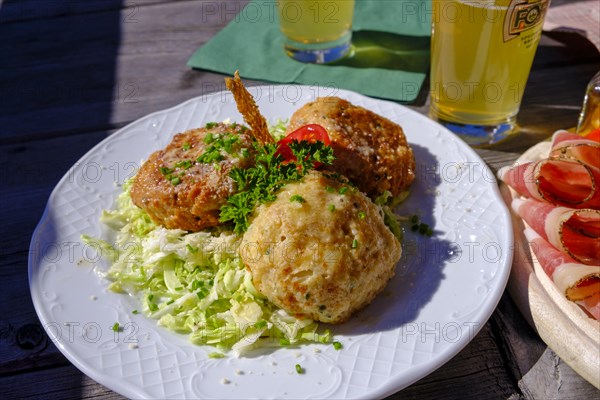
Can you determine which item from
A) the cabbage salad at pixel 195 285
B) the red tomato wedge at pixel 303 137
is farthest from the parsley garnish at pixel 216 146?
the cabbage salad at pixel 195 285

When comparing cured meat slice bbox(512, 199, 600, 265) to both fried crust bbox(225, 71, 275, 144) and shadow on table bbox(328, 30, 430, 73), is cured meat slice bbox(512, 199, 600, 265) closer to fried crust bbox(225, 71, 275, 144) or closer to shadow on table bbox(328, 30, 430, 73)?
fried crust bbox(225, 71, 275, 144)

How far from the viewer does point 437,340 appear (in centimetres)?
236

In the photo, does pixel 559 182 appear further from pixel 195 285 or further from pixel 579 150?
pixel 195 285

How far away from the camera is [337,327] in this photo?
102 inches

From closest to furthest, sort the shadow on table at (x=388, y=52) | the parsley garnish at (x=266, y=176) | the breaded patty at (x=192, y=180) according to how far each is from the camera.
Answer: the parsley garnish at (x=266, y=176)
the breaded patty at (x=192, y=180)
the shadow on table at (x=388, y=52)

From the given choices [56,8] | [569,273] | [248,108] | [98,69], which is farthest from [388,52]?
[56,8]

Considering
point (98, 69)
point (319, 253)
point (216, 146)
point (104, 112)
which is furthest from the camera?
point (98, 69)

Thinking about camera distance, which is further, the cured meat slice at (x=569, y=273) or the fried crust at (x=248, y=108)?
the fried crust at (x=248, y=108)

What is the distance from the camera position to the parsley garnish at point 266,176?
276 centimetres

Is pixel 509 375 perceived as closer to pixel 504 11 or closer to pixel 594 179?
pixel 594 179

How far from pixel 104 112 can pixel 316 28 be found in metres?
1.81

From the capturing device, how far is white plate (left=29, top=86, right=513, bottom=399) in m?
2.29

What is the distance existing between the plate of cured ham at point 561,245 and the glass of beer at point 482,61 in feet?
1.66

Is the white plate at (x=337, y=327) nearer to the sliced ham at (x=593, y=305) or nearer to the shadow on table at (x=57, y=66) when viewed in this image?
the sliced ham at (x=593, y=305)
